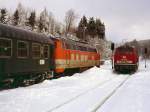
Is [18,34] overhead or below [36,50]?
overhead

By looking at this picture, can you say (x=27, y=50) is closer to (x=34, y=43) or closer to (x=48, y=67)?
(x=34, y=43)

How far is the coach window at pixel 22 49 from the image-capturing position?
1702cm

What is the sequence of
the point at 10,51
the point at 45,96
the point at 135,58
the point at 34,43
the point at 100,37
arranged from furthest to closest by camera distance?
the point at 100,37
the point at 135,58
the point at 34,43
the point at 10,51
the point at 45,96

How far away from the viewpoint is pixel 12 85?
1736 cm

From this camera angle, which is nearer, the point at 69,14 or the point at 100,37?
the point at 69,14

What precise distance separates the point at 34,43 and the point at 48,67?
11.5 feet

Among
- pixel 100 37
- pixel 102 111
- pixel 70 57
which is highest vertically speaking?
pixel 100 37

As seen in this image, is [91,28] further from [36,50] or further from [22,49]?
[22,49]

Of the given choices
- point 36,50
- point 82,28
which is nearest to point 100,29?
point 82,28

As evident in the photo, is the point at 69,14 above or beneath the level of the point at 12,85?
above

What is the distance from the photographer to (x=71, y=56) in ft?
94.2

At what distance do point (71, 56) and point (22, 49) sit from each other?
11.6 m

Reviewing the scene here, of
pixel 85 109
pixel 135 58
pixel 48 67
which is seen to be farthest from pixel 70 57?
pixel 85 109

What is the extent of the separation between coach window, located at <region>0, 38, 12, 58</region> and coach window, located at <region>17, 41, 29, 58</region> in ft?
3.18
